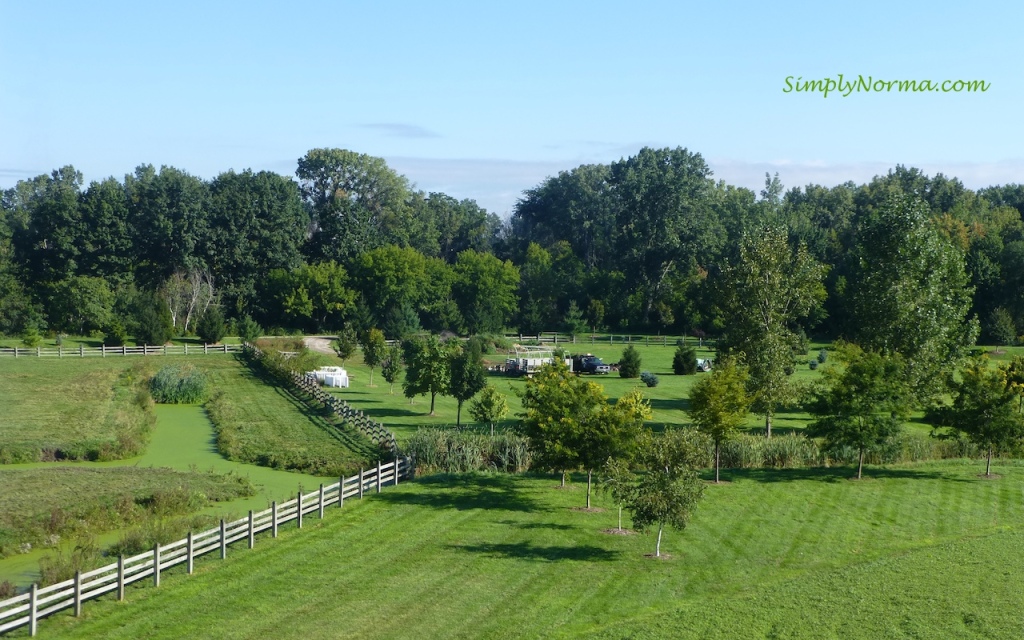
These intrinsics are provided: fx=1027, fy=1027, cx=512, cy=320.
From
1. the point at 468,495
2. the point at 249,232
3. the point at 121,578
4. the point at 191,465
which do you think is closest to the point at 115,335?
the point at 249,232

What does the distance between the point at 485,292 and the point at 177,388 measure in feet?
162

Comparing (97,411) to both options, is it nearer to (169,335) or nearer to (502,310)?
(169,335)

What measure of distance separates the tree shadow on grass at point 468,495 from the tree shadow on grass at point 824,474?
8.76 meters

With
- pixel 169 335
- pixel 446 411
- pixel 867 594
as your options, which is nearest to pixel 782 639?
pixel 867 594

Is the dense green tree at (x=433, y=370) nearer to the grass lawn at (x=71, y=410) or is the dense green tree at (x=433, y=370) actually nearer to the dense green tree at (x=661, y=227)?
the grass lawn at (x=71, y=410)

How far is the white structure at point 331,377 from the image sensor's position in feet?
209

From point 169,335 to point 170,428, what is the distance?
99.9 ft

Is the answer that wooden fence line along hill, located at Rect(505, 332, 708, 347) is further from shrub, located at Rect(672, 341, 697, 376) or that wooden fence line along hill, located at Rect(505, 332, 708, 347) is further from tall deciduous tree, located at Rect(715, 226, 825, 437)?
tall deciduous tree, located at Rect(715, 226, 825, 437)

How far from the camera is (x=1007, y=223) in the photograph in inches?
4432

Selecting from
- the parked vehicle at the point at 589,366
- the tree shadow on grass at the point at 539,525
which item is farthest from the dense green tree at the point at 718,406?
the parked vehicle at the point at 589,366

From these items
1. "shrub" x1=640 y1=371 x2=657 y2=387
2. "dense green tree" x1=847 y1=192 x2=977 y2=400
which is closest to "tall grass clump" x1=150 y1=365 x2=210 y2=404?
"shrub" x1=640 y1=371 x2=657 y2=387

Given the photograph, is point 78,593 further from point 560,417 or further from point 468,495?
point 560,417

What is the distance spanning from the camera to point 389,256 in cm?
10144

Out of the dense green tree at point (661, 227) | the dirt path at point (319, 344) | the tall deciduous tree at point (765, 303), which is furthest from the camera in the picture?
the dense green tree at point (661, 227)
